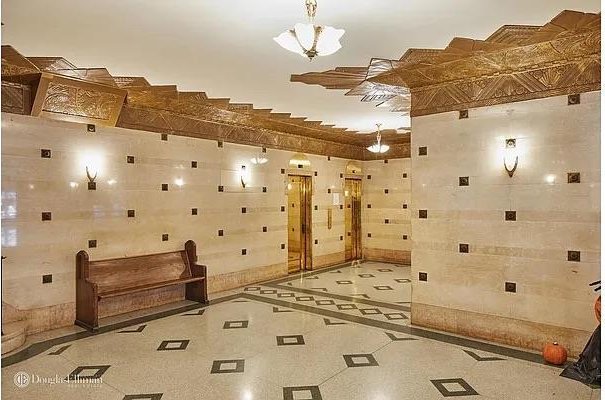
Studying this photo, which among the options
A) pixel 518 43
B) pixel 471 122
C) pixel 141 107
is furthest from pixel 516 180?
pixel 141 107

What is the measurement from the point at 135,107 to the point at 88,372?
3573 millimetres

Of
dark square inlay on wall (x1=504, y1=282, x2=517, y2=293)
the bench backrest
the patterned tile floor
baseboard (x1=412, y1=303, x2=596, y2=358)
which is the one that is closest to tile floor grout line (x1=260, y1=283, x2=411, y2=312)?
the patterned tile floor

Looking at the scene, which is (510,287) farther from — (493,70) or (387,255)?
(387,255)

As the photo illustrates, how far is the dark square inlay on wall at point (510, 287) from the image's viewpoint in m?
4.48

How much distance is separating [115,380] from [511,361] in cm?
372

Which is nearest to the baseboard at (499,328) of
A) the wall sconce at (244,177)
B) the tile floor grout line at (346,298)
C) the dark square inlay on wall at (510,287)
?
the dark square inlay on wall at (510,287)

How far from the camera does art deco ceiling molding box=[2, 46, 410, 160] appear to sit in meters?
4.58

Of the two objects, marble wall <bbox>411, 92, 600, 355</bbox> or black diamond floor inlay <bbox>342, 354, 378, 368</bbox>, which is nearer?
black diamond floor inlay <bbox>342, 354, 378, 368</bbox>

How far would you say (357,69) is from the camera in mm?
4543

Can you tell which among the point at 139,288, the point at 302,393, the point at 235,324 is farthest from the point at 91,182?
the point at 302,393

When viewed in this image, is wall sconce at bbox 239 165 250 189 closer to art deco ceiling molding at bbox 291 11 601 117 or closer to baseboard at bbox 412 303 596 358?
art deco ceiling molding at bbox 291 11 601 117

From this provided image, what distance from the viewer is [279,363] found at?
4.02 metres

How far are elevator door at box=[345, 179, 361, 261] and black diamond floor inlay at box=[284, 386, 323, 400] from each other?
22.4ft

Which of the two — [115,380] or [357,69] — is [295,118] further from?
[115,380]
